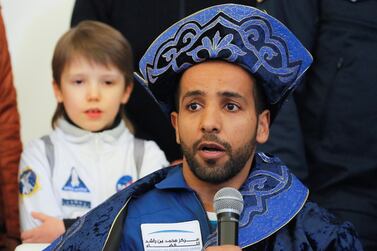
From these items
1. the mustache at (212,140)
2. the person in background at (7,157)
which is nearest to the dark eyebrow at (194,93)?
the mustache at (212,140)

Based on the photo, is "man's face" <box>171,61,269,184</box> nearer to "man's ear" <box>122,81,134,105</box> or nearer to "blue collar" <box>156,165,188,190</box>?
"blue collar" <box>156,165,188,190</box>

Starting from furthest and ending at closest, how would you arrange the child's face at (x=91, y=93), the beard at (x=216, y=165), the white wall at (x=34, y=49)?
the white wall at (x=34, y=49)
the child's face at (x=91, y=93)
the beard at (x=216, y=165)

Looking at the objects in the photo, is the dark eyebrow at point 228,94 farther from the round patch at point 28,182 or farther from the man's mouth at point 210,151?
the round patch at point 28,182

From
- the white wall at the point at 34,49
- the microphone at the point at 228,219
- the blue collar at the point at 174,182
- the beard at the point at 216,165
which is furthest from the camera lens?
the white wall at the point at 34,49

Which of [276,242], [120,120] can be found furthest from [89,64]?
[276,242]

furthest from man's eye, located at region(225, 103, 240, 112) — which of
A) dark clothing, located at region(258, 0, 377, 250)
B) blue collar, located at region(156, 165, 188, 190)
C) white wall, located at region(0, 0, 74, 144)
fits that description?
white wall, located at region(0, 0, 74, 144)

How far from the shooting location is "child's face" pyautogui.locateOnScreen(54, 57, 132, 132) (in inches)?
121

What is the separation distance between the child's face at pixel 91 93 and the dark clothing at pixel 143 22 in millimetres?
166

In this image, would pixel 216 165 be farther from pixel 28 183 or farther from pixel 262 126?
pixel 28 183

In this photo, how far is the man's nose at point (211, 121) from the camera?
220cm

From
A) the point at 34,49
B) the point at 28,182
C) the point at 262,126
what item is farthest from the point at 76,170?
the point at 34,49

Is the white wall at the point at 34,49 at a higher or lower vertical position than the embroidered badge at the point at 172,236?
lower

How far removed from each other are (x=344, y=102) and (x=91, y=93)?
0.88 m

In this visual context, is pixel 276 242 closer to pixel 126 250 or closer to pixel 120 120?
pixel 126 250
